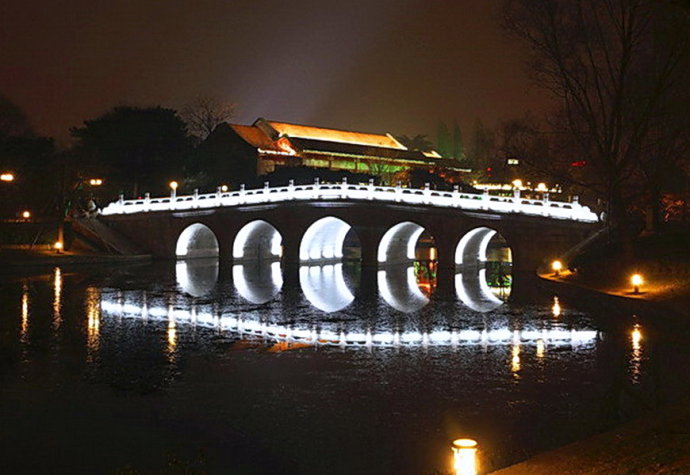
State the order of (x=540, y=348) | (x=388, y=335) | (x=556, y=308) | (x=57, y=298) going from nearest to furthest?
(x=540, y=348), (x=388, y=335), (x=556, y=308), (x=57, y=298)

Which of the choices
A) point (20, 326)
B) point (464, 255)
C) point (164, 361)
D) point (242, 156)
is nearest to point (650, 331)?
point (164, 361)

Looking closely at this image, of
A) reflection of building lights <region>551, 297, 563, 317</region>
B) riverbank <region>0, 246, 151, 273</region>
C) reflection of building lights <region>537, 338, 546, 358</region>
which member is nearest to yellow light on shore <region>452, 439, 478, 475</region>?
reflection of building lights <region>537, 338, 546, 358</region>

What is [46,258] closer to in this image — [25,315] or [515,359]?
[25,315]

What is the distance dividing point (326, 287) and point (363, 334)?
12.4m

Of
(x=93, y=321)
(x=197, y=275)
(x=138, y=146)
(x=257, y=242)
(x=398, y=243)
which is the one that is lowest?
(x=93, y=321)

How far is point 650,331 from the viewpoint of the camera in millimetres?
18016

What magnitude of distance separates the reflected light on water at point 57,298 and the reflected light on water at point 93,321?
0.84m

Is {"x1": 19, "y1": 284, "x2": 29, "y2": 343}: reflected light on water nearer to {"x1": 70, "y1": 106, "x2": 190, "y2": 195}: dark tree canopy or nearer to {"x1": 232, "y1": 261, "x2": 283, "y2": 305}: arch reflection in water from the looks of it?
{"x1": 232, "y1": 261, "x2": 283, "y2": 305}: arch reflection in water

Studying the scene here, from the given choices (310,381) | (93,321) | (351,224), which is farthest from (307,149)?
(310,381)

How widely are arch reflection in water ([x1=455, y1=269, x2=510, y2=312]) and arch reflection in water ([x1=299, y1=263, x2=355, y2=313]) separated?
4602 mm

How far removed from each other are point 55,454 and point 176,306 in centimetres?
1485

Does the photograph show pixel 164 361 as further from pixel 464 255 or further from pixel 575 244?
pixel 464 255

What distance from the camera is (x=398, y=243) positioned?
4222cm

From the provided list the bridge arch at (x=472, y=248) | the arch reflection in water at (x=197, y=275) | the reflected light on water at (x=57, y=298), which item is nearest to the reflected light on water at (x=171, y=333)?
the reflected light on water at (x=57, y=298)
